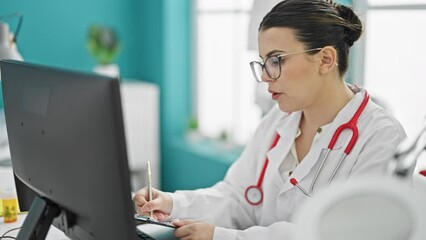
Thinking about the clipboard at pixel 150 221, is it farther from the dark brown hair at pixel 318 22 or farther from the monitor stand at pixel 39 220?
the dark brown hair at pixel 318 22

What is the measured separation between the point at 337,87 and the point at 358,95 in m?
0.06

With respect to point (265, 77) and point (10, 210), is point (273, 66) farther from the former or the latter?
point (10, 210)

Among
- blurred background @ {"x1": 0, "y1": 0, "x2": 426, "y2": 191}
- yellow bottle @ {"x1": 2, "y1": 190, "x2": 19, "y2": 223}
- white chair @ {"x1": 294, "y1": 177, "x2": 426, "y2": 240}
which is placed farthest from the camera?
blurred background @ {"x1": 0, "y1": 0, "x2": 426, "y2": 191}

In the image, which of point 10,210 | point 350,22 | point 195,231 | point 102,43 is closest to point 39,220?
point 195,231

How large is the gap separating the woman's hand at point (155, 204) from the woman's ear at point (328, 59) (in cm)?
58

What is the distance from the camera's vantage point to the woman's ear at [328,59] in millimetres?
1478

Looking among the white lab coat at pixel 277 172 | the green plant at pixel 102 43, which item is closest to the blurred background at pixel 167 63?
the green plant at pixel 102 43

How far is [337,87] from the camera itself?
155 cm

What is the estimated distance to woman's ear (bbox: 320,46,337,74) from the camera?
1.48m

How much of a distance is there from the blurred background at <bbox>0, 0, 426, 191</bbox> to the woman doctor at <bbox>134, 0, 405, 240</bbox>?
5.60ft

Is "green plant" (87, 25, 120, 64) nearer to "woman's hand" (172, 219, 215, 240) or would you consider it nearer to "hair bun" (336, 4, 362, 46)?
"hair bun" (336, 4, 362, 46)

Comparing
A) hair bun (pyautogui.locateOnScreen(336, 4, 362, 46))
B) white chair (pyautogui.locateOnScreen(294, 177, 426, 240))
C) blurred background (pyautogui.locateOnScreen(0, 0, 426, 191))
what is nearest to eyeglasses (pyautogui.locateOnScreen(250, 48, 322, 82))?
hair bun (pyautogui.locateOnScreen(336, 4, 362, 46))

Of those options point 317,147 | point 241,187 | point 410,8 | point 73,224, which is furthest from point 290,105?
point 410,8

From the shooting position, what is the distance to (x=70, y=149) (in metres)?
1.05
